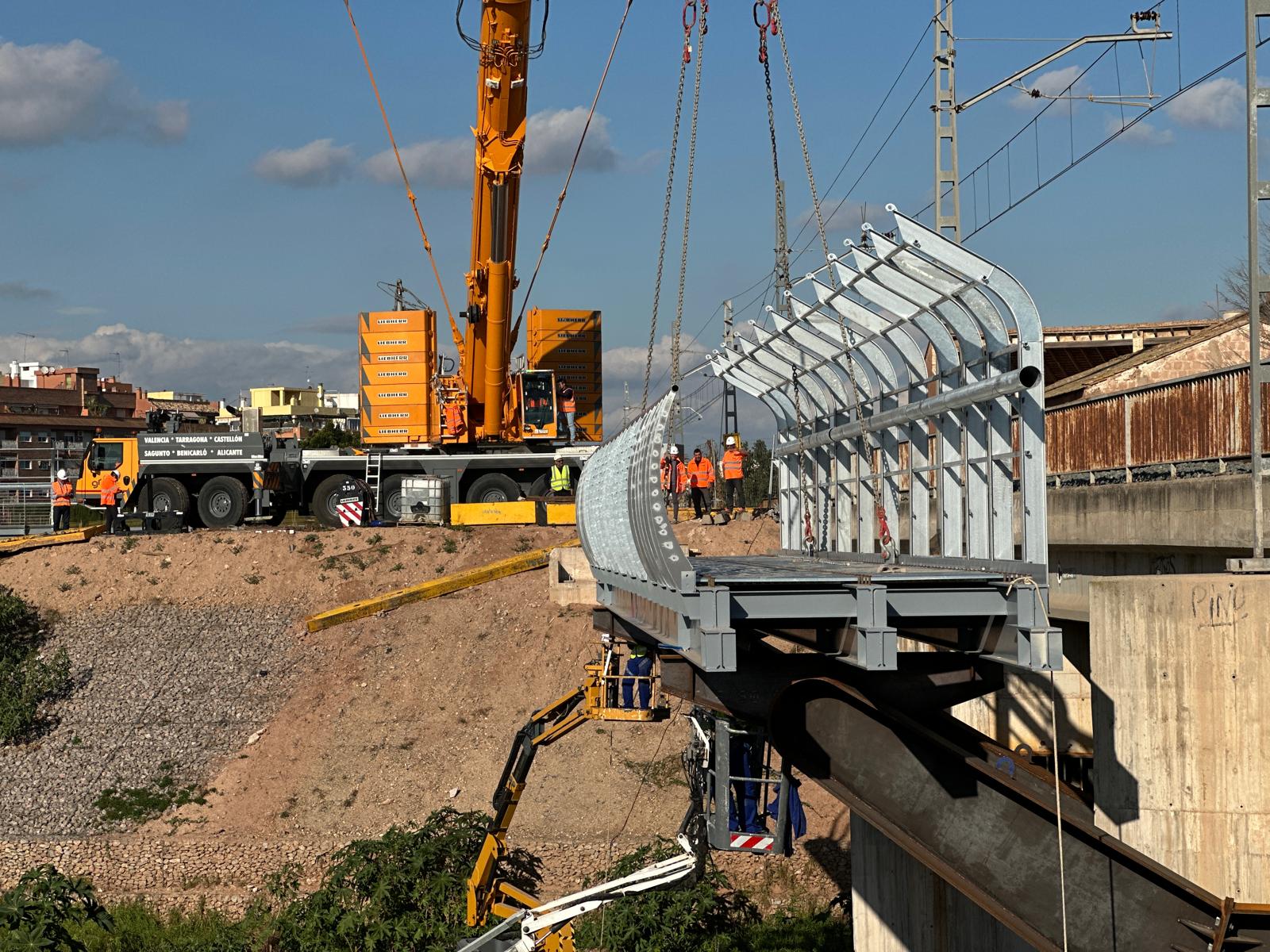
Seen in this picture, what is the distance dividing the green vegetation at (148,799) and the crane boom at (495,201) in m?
12.3

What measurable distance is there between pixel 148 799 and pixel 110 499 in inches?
470

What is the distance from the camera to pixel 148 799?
2003cm

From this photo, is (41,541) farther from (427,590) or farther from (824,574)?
(824,574)

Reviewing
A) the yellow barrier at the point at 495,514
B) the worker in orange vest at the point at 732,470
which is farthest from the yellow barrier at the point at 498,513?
the worker in orange vest at the point at 732,470

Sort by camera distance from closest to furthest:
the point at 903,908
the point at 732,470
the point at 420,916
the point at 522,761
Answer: the point at 903,908, the point at 522,761, the point at 420,916, the point at 732,470

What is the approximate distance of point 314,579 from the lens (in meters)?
26.2

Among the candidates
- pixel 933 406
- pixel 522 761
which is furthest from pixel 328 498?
pixel 933 406

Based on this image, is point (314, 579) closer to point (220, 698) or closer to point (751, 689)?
point (220, 698)

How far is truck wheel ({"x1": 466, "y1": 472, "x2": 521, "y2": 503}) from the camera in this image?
3041 cm

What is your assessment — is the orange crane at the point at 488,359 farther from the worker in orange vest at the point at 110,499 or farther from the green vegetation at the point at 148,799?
the green vegetation at the point at 148,799

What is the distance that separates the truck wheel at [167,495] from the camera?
3084cm

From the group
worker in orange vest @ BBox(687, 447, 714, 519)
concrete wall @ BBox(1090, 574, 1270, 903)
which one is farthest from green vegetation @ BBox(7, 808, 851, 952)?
worker in orange vest @ BBox(687, 447, 714, 519)

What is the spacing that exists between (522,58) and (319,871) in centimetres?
1552

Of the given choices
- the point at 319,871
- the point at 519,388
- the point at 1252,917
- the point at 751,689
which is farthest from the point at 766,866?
the point at 519,388
